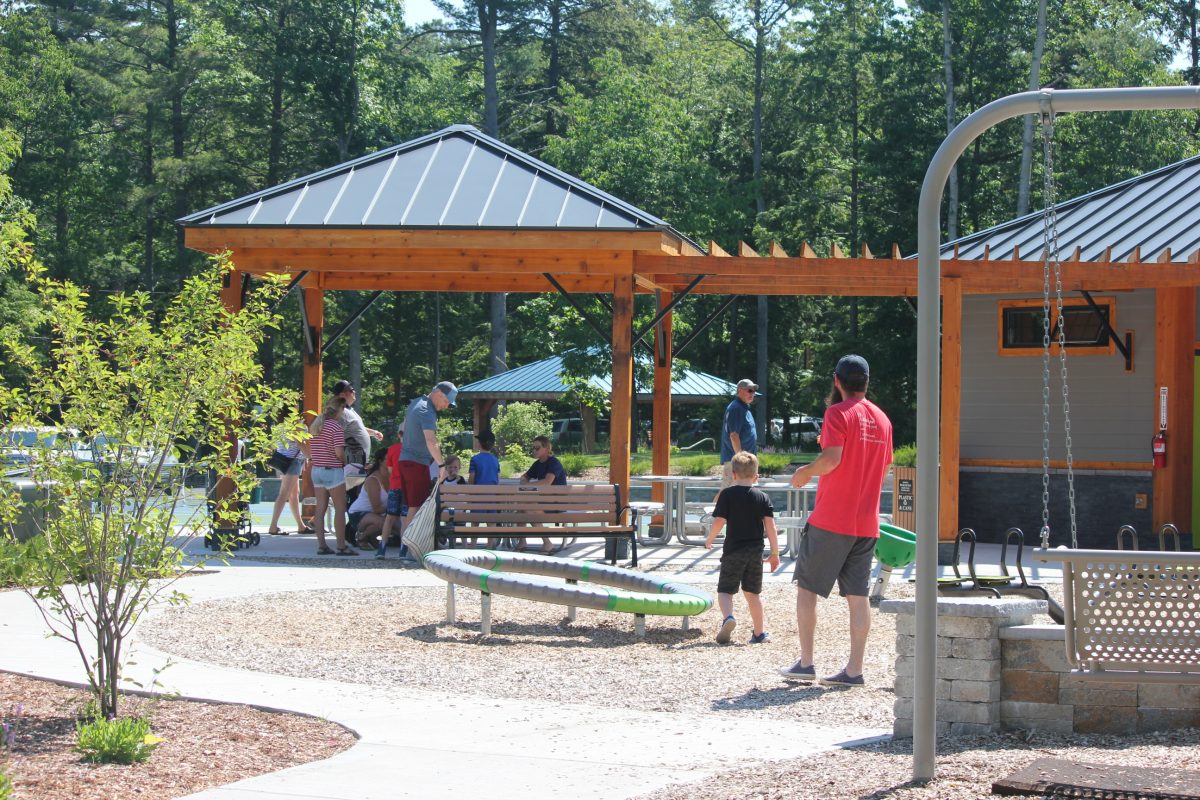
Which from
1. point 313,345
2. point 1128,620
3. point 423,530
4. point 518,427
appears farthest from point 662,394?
point 518,427

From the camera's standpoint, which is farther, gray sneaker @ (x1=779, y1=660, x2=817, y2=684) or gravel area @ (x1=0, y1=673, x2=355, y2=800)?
gray sneaker @ (x1=779, y1=660, x2=817, y2=684)

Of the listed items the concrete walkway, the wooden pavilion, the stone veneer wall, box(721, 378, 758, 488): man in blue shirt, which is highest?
the wooden pavilion

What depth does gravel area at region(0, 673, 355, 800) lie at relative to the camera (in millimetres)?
5539

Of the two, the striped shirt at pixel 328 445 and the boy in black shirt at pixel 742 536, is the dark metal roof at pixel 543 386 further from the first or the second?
the boy in black shirt at pixel 742 536

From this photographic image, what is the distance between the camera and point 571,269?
594 inches

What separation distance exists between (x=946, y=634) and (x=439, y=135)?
1211 cm

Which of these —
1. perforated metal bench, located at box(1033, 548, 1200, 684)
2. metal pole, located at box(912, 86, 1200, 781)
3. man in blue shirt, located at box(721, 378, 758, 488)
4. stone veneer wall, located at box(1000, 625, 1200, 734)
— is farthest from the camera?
man in blue shirt, located at box(721, 378, 758, 488)

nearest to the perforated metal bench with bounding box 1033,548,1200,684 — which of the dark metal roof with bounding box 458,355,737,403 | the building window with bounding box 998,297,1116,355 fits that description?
the building window with bounding box 998,297,1116,355

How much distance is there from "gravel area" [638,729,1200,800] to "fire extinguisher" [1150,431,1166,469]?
8972 millimetres

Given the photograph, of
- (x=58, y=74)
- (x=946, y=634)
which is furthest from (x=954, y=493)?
(x=58, y=74)

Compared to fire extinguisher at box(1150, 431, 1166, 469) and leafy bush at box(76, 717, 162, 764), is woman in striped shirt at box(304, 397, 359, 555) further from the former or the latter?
fire extinguisher at box(1150, 431, 1166, 469)

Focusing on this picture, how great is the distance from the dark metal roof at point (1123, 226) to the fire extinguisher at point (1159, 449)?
190 cm

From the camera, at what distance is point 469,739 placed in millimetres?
6547

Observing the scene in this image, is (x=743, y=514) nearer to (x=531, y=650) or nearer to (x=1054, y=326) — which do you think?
(x=531, y=650)
